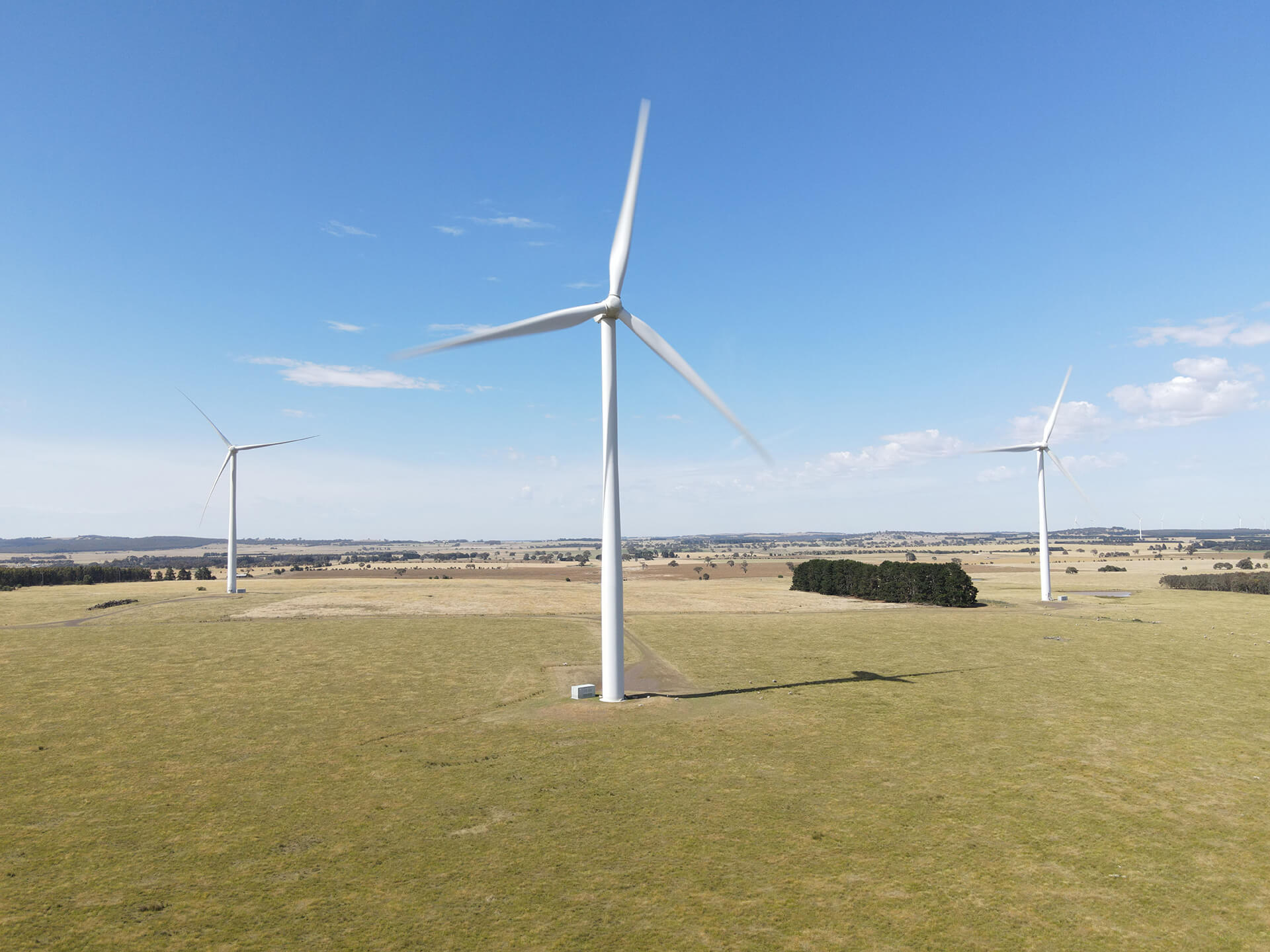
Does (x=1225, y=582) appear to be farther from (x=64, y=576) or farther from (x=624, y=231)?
(x=64, y=576)

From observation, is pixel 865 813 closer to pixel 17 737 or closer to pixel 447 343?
pixel 447 343

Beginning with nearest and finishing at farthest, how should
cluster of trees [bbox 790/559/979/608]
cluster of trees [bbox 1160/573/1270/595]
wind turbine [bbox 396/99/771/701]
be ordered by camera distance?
wind turbine [bbox 396/99/771/701] → cluster of trees [bbox 790/559/979/608] → cluster of trees [bbox 1160/573/1270/595]

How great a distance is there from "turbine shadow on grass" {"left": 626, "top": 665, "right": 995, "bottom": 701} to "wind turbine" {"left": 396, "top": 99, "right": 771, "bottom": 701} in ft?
5.53

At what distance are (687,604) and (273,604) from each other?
1318 inches

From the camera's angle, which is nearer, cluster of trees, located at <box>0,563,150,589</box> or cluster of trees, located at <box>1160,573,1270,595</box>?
cluster of trees, located at <box>1160,573,1270,595</box>

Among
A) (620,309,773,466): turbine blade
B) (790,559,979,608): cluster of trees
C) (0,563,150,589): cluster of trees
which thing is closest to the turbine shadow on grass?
(620,309,773,466): turbine blade

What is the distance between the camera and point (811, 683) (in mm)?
26250

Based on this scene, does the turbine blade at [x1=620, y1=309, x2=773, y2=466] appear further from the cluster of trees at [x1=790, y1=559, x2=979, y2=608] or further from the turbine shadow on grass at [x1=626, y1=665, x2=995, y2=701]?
the cluster of trees at [x1=790, y1=559, x2=979, y2=608]

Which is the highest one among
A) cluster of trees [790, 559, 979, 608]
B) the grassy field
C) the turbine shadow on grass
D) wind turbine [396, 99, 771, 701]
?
wind turbine [396, 99, 771, 701]

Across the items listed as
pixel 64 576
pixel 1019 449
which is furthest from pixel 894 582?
pixel 64 576

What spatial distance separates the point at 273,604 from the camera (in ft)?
179

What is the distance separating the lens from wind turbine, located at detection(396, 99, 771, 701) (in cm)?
2256

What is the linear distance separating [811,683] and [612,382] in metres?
13.8

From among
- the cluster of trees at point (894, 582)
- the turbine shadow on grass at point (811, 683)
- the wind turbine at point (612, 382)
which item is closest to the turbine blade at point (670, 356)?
the wind turbine at point (612, 382)
